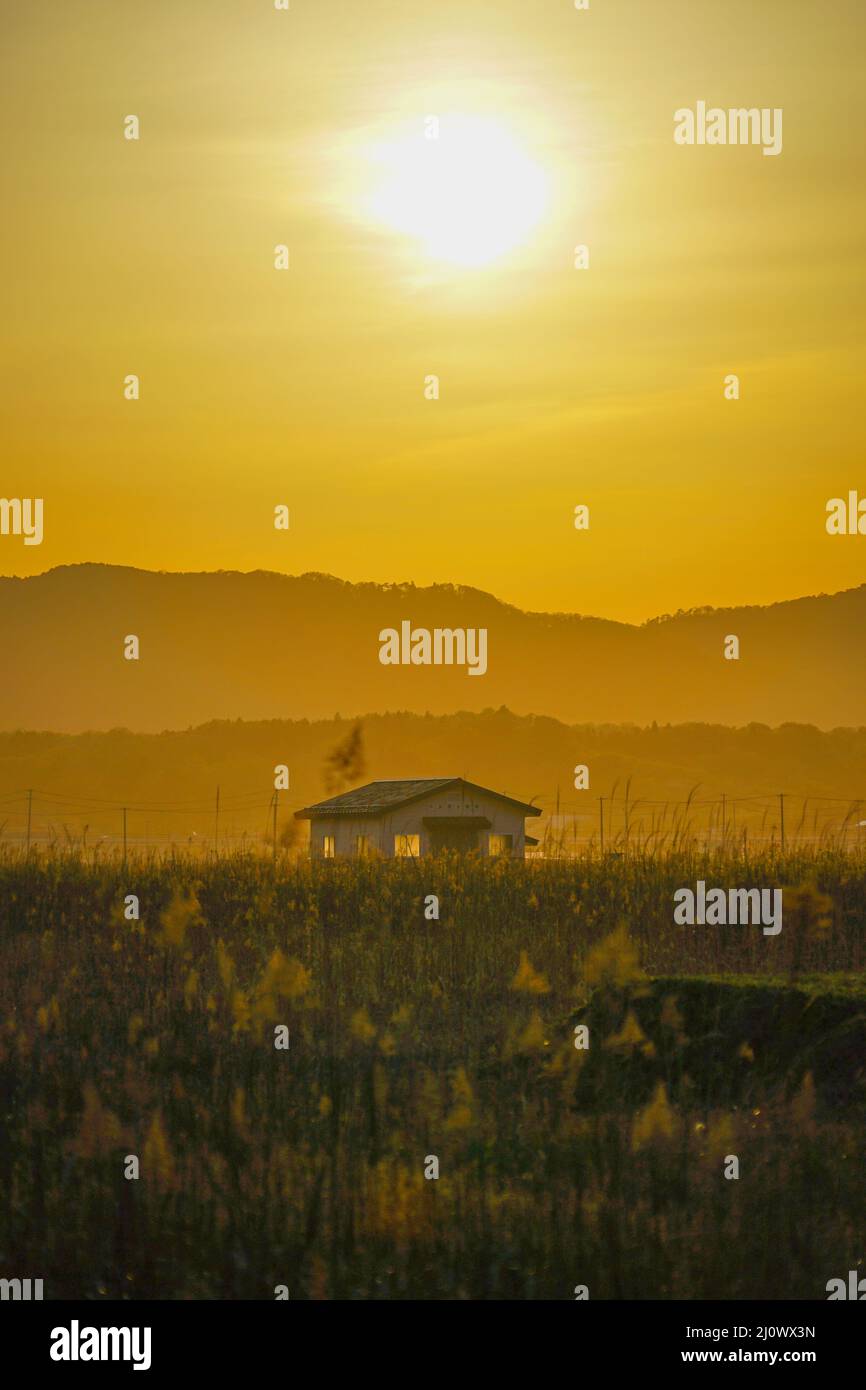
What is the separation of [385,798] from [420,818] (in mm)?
1101

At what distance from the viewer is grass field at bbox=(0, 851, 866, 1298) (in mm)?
7641

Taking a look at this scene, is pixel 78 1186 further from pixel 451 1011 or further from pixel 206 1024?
pixel 451 1011

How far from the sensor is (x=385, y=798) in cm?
4491

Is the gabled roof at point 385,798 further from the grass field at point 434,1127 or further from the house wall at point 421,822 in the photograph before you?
the grass field at point 434,1127

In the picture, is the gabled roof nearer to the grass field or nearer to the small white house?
the small white house

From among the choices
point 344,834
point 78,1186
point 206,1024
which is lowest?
point 78,1186

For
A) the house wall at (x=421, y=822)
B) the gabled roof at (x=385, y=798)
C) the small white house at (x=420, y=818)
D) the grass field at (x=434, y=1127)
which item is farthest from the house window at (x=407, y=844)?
the grass field at (x=434, y=1127)

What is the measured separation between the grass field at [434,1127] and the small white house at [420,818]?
2883cm

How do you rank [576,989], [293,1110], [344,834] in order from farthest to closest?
[344,834]
[576,989]
[293,1110]
